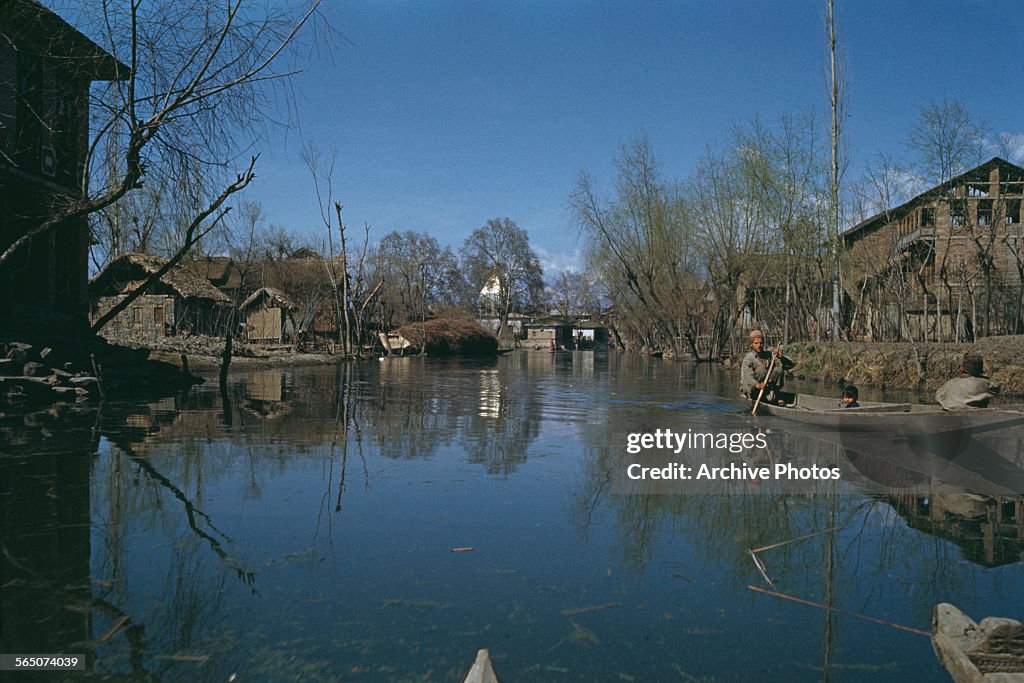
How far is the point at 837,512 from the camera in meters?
6.68

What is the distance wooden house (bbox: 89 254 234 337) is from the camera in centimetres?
3669

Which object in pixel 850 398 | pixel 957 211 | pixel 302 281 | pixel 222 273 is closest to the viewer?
pixel 850 398

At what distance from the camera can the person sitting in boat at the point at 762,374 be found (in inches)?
563

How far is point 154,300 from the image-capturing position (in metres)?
39.2

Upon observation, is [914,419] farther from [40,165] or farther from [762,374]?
[40,165]

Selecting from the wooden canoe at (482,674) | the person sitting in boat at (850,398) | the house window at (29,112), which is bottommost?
the wooden canoe at (482,674)

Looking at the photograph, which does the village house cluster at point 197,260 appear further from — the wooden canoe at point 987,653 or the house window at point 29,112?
the wooden canoe at point 987,653

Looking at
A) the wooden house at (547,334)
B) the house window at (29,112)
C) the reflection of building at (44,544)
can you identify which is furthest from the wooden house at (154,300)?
the wooden house at (547,334)

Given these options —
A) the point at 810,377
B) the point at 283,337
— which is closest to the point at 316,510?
the point at 810,377

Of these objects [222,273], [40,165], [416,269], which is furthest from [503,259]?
[40,165]

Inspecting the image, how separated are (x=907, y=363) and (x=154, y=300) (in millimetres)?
34731

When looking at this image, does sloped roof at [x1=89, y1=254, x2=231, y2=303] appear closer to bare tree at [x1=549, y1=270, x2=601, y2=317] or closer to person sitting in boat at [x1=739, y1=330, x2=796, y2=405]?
person sitting in boat at [x1=739, y1=330, x2=796, y2=405]

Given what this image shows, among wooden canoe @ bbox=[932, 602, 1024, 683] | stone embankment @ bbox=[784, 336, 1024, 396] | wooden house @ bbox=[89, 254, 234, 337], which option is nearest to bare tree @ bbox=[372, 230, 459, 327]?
wooden house @ bbox=[89, 254, 234, 337]

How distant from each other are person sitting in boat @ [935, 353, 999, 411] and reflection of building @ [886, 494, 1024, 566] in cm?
322
